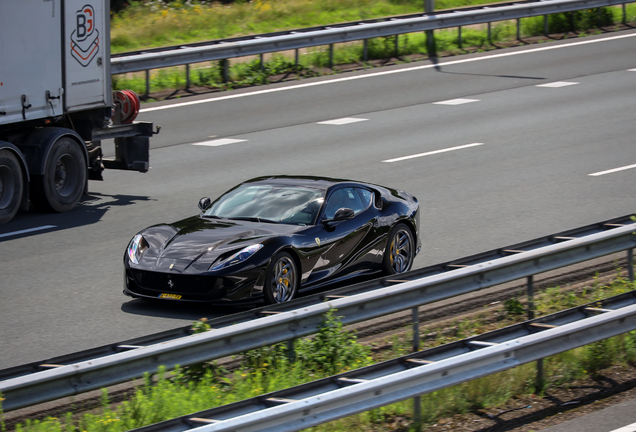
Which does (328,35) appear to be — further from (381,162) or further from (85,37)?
(85,37)

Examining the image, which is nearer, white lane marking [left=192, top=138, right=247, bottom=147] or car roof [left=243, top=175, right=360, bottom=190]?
car roof [left=243, top=175, right=360, bottom=190]

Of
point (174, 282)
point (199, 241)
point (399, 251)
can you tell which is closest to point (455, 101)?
point (399, 251)

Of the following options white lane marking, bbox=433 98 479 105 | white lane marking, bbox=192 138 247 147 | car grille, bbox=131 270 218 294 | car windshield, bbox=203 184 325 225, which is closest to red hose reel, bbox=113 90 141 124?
white lane marking, bbox=192 138 247 147

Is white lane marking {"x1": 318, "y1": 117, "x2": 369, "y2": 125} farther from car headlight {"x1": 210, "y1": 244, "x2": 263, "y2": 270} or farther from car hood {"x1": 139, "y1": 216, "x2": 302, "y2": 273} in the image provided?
car headlight {"x1": 210, "y1": 244, "x2": 263, "y2": 270}

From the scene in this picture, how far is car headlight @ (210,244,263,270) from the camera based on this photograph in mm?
9484

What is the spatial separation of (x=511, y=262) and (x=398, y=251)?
2.85 metres

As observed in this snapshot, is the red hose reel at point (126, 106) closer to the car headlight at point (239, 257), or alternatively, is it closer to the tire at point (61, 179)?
the tire at point (61, 179)

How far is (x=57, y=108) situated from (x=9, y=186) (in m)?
1.61

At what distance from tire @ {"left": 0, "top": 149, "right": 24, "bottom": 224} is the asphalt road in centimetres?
20

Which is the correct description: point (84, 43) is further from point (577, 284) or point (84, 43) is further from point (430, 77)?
point (430, 77)

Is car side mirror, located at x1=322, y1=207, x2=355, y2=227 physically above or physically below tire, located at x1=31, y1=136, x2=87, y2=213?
above

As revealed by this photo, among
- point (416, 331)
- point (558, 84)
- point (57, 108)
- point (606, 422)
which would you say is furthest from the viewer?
point (558, 84)

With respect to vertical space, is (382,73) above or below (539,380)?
above

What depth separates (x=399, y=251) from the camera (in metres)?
11.5
